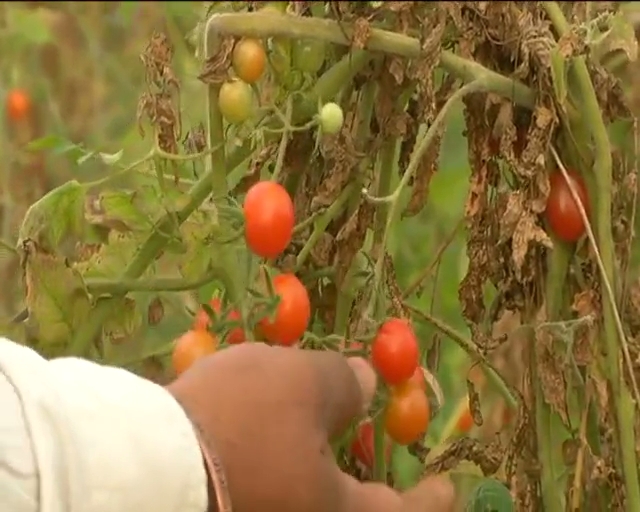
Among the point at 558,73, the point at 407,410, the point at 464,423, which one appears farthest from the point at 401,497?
the point at 464,423

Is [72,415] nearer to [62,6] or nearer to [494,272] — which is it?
[494,272]

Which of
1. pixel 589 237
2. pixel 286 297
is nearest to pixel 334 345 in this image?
pixel 286 297

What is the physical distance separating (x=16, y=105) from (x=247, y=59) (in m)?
0.94

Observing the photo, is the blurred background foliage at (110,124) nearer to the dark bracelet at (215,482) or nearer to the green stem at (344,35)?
the green stem at (344,35)

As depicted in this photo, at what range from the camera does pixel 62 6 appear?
2.45 m

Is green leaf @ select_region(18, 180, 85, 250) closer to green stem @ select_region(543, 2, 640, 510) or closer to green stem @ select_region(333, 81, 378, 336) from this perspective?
green stem @ select_region(333, 81, 378, 336)

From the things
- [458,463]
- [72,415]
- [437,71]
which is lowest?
[458,463]

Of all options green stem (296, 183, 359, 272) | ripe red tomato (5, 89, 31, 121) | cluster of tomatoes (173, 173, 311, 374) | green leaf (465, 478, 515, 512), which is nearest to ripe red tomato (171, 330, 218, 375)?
cluster of tomatoes (173, 173, 311, 374)

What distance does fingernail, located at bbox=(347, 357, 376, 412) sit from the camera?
72 centimetres

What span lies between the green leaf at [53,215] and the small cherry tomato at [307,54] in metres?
0.15

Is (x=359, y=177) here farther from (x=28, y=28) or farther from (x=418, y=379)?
(x=28, y=28)

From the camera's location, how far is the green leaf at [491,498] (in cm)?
83

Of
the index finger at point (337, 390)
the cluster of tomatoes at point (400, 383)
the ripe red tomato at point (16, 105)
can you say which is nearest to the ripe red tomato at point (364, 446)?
the cluster of tomatoes at point (400, 383)

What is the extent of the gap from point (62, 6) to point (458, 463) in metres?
1.80
